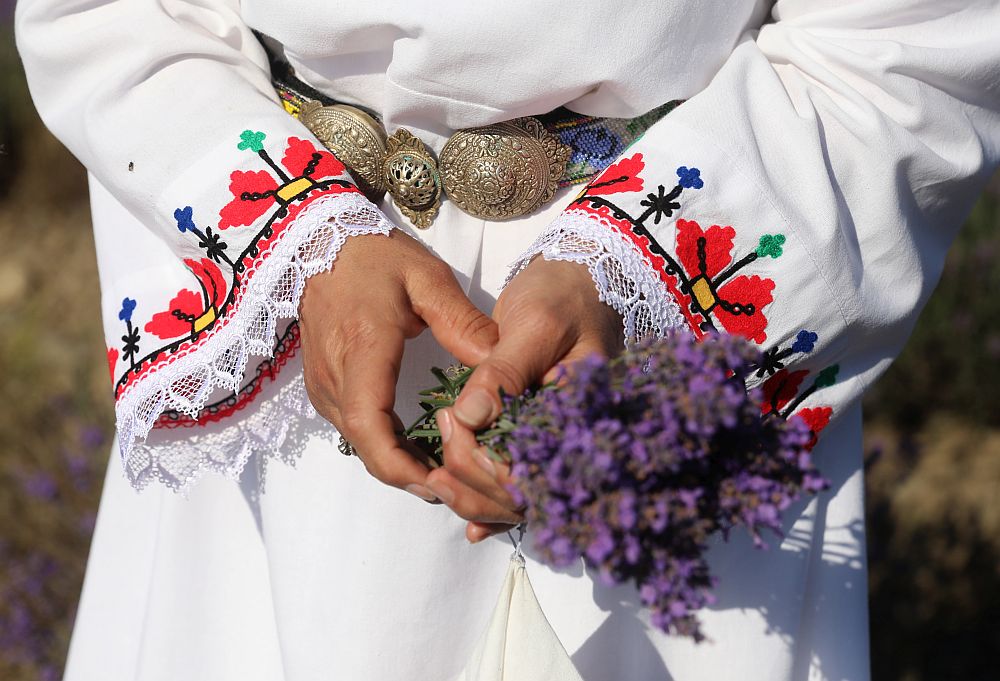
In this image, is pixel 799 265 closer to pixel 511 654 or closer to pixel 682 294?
pixel 682 294

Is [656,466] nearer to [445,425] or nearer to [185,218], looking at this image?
[445,425]

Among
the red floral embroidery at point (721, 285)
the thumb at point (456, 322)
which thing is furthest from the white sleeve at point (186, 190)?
the red floral embroidery at point (721, 285)

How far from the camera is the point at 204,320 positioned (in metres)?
1.20

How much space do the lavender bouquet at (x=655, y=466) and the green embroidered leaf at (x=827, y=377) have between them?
1.17 feet

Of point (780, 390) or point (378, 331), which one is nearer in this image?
point (378, 331)

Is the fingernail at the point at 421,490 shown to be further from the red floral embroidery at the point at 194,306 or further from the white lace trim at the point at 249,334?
the red floral embroidery at the point at 194,306

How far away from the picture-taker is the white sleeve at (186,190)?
1116 millimetres

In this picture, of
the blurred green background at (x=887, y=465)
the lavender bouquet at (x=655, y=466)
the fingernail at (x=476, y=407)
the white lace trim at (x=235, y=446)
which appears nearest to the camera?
the lavender bouquet at (x=655, y=466)

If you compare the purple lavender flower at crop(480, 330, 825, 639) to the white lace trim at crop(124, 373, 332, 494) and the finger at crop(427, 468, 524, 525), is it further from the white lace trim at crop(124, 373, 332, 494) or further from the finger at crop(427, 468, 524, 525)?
the white lace trim at crop(124, 373, 332, 494)

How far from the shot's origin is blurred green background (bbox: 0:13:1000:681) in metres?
3.06

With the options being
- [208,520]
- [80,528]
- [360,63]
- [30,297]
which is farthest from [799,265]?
[30,297]

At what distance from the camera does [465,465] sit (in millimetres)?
910

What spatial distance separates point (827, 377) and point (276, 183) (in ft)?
2.25

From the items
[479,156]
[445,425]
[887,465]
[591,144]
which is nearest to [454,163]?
[479,156]
